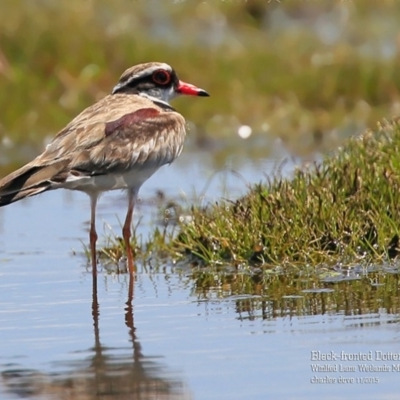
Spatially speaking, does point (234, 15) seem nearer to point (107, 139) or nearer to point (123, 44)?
point (123, 44)

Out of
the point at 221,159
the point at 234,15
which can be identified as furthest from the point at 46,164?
the point at 234,15

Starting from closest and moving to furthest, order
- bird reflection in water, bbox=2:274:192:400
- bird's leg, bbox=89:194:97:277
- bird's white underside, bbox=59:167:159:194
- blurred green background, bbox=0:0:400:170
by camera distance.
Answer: bird reflection in water, bbox=2:274:192:400 < bird's white underside, bbox=59:167:159:194 < bird's leg, bbox=89:194:97:277 < blurred green background, bbox=0:0:400:170

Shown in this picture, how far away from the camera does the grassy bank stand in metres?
9.26

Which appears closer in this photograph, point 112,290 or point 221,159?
point 112,290

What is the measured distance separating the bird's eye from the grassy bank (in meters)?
1.23

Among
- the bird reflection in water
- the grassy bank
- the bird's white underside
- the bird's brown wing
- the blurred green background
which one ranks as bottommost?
the bird reflection in water

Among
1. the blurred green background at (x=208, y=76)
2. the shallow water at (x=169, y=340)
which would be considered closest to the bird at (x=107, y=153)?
the shallow water at (x=169, y=340)

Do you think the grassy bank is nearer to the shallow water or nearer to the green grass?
the green grass

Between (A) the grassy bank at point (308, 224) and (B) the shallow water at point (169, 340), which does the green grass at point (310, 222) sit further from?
(B) the shallow water at point (169, 340)

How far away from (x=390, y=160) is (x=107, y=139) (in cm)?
219

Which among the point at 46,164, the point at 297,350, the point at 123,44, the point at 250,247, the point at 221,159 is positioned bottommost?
the point at 297,350

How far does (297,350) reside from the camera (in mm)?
7008

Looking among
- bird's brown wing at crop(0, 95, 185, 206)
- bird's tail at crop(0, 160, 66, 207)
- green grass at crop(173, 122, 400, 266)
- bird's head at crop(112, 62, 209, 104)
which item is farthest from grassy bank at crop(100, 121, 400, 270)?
bird's tail at crop(0, 160, 66, 207)

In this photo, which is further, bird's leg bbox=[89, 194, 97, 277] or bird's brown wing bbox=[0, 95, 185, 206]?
bird's leg bbox=[89, 194, 97, 277]
